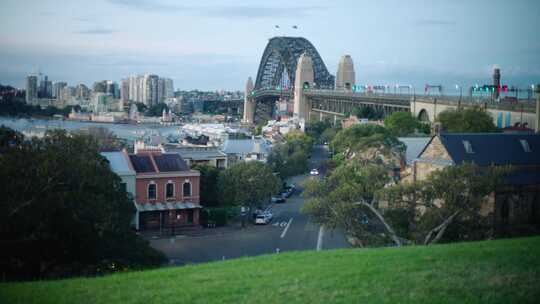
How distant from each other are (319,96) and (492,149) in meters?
79.9

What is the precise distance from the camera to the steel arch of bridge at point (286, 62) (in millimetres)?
140000

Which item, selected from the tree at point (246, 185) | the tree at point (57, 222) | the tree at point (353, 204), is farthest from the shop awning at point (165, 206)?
the tree at point (353, 204)

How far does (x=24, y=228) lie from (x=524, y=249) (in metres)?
12.5

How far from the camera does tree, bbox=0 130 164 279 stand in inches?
667

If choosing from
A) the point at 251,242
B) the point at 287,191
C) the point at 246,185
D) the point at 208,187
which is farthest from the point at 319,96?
the point at 251,242

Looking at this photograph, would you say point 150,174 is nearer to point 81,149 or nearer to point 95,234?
point 81,149

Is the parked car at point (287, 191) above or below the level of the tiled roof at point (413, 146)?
below

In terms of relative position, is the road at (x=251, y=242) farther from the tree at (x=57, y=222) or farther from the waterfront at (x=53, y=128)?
the waterfront at (x=53, y=128)

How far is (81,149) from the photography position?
80.4 feet

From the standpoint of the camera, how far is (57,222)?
17.9m

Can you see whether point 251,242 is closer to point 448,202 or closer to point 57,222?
point 448,202

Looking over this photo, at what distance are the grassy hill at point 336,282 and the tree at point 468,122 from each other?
28.7 m

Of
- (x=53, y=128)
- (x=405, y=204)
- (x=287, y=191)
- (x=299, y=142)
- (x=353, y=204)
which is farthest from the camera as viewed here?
(x=53, y=128)

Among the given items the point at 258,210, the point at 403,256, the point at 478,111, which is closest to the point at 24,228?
the point at 403,256
